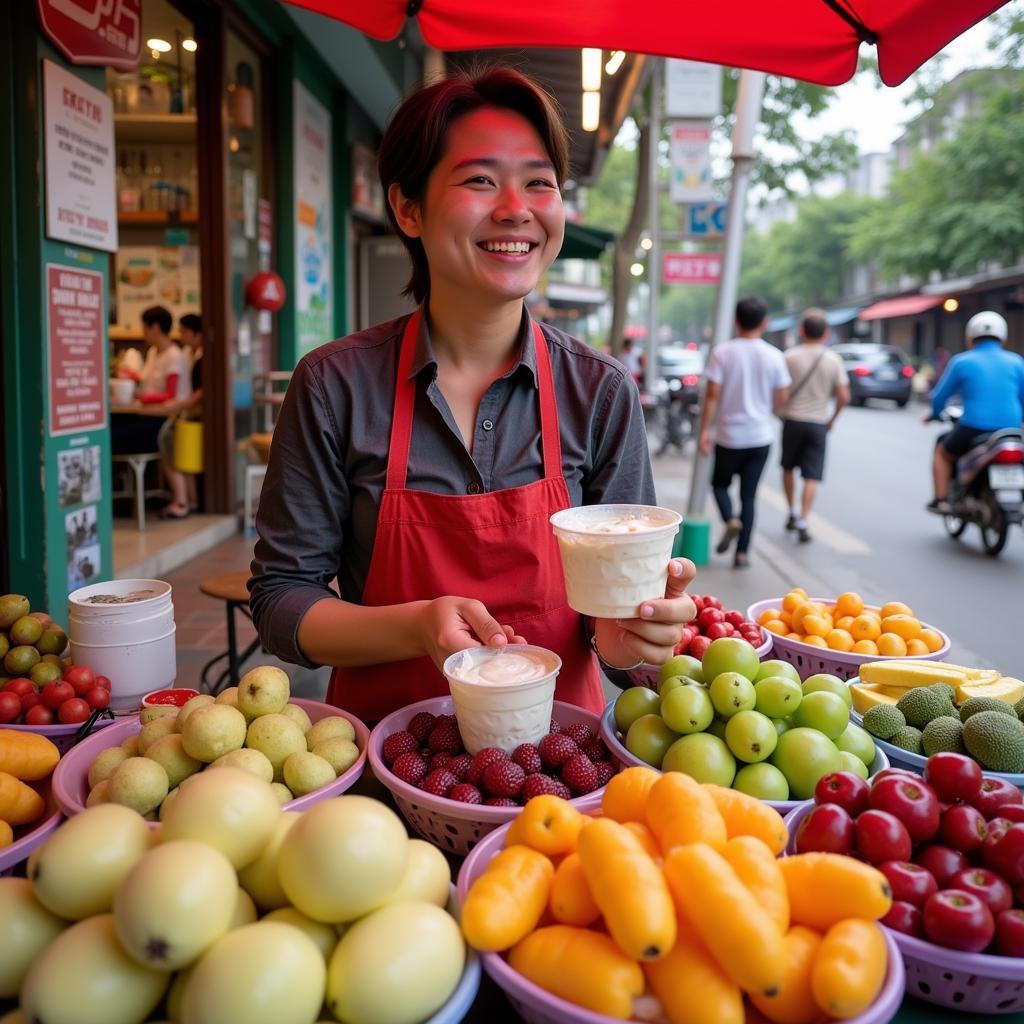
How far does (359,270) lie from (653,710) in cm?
1265

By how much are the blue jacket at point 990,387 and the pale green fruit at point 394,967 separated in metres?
8.69

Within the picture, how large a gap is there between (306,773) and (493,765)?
1.07 feet

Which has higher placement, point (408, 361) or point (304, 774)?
point (408, 361)

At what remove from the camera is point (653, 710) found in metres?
1.87

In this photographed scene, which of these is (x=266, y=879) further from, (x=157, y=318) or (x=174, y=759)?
(x=157, y=318)

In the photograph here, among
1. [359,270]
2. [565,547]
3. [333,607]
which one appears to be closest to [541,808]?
[565,547]

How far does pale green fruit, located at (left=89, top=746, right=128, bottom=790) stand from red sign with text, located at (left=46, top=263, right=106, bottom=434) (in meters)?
3.87

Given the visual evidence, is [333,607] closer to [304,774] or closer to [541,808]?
[304,774]

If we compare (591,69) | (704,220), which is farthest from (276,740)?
(704,220)

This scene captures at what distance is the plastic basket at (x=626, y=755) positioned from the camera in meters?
1.61

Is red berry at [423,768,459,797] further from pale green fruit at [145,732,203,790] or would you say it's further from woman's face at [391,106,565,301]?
woman's face at [391,106,565,301]

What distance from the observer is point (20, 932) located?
1129 millimetres

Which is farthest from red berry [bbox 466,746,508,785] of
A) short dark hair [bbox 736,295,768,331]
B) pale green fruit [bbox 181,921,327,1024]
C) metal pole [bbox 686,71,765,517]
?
short dark hair [bbox 736,295,768,331]

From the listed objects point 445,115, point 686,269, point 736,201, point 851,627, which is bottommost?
point 851,627
